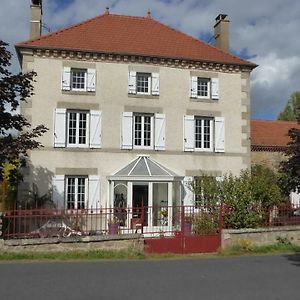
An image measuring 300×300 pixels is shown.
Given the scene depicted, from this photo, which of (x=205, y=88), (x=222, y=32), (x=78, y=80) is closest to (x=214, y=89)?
(x=205, y=88)

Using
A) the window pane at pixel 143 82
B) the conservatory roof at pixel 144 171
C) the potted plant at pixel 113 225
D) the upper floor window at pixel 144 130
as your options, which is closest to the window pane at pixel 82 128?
the upper floor window at pixel 144 130

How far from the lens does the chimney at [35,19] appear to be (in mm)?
21469

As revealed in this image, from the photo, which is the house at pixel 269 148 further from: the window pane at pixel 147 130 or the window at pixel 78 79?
the window at pixel 78 79

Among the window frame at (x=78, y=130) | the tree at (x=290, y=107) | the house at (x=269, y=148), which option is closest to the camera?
the window frame at (x=78, y=130)

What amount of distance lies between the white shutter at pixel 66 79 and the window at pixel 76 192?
12.6ft

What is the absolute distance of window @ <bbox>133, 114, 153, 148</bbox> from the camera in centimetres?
2102

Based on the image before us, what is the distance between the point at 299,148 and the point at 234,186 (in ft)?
9.92

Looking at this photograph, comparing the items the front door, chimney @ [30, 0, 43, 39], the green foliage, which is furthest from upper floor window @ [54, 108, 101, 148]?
the green foliage

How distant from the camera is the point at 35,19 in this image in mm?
21781

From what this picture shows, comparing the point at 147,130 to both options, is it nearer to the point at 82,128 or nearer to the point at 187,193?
the point at 82,128

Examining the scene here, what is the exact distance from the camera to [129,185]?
1991 centimetres

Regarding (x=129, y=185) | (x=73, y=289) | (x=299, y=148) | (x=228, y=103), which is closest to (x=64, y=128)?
(x=129, y=185)

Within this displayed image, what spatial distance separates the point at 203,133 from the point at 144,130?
2.77 m

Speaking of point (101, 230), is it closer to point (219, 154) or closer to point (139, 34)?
point (219, 154)
